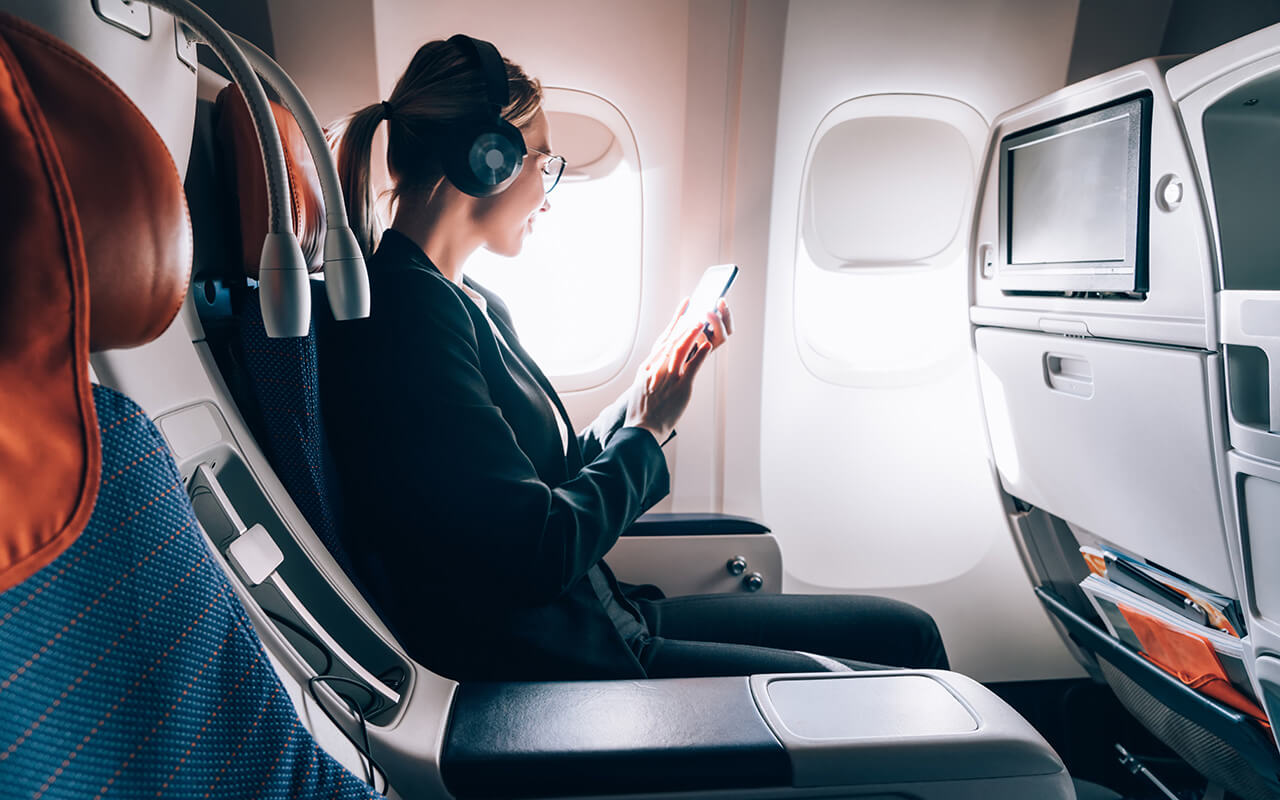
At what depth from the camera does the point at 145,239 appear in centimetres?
43

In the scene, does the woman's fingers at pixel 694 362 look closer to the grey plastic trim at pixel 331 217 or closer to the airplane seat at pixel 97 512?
the grey plastic trim at pixel 331 217

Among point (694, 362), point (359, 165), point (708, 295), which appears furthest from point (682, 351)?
point (359, 165)

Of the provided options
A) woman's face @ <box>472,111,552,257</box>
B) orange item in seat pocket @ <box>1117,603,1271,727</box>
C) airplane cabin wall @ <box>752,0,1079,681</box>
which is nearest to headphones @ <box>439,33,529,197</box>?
woman's face @ <box>472,111,552,257</box>

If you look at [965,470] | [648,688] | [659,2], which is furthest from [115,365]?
[965,470]

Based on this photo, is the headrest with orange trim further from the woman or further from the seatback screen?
the seatback screen

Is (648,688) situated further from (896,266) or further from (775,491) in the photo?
(896,266)

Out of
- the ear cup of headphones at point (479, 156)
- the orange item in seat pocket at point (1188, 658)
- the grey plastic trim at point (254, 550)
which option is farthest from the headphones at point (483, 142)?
the orange item in seat pocket at point (1188, 658)

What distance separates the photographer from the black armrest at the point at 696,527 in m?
1.72

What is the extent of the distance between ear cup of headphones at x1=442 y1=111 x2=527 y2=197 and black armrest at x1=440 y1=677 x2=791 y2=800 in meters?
0.78

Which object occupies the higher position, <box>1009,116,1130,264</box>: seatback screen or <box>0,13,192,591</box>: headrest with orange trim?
<box>1009,116,1130,264</box>: seatback screen

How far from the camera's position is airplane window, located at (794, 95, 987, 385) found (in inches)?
80.0

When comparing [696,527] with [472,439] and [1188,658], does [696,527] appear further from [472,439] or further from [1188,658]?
[1188,658]

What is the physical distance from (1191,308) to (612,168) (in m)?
1.34

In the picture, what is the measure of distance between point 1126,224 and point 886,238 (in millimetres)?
871
